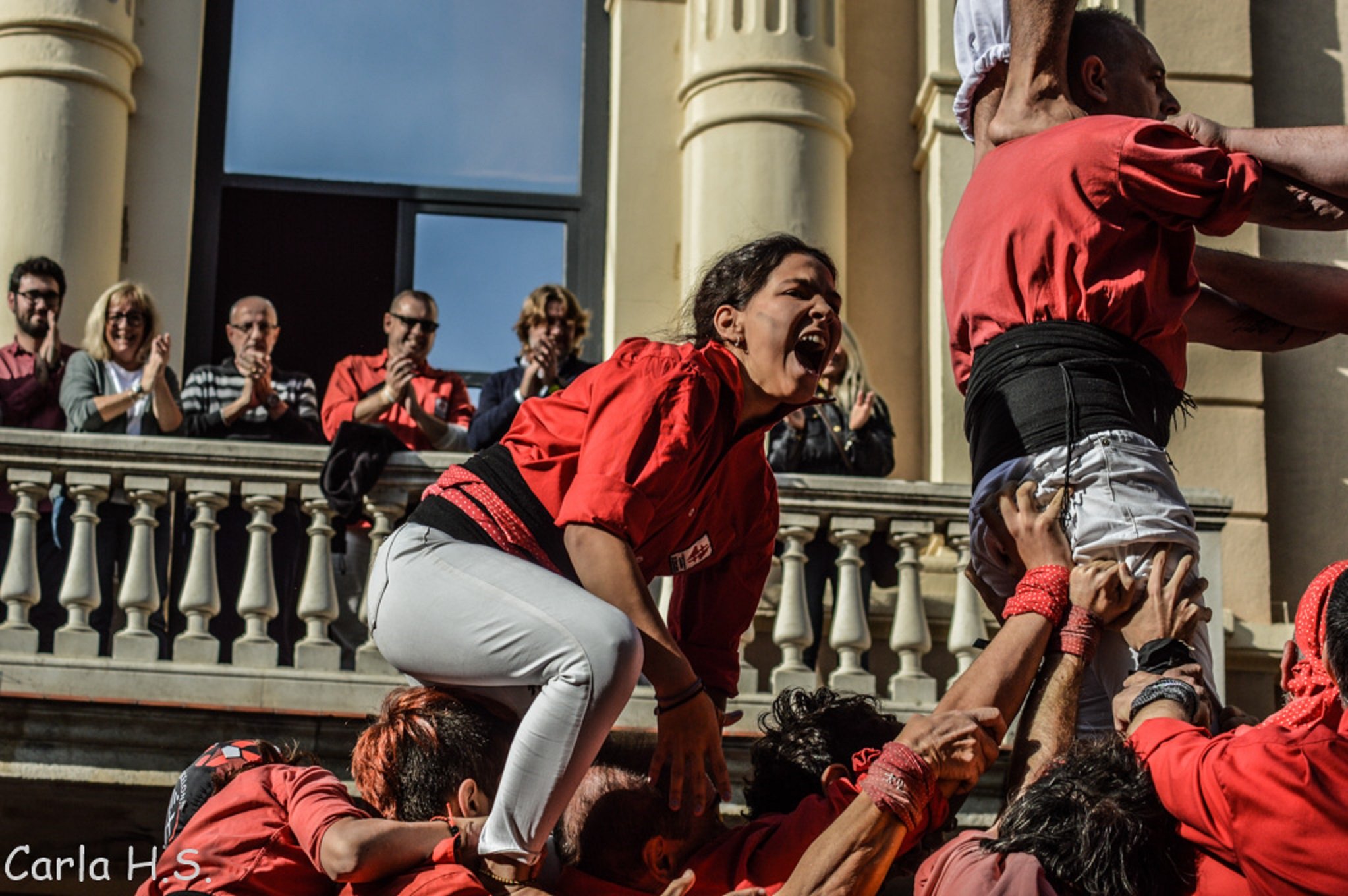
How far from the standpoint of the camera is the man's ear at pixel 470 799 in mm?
3539

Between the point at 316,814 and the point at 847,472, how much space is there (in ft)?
14.8

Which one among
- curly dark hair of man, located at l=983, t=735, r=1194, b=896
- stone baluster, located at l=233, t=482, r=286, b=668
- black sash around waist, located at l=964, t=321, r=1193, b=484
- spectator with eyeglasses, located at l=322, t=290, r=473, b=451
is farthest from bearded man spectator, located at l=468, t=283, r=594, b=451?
curly dark hair of man, located at l=983, t=735, r=1194, b=896

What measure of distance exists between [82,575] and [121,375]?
2.61 ft

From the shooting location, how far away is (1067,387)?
3248 millimetres

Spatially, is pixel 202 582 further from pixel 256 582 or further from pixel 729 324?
pixel 729 324

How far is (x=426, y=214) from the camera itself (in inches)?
385

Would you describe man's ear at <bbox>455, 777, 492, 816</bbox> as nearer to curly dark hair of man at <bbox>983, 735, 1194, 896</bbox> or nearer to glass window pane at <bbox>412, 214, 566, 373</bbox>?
curly dark hair of man at <bbox>983, 735, 1194, 896</bbox>

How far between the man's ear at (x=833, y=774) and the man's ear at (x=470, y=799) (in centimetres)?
63

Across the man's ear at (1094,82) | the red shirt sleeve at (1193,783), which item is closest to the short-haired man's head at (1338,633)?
the red shirt sleeve at (1193,783)

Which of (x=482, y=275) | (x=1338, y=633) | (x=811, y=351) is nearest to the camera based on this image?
(x=1338, y=633)

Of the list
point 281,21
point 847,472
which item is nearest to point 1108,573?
point 847,472

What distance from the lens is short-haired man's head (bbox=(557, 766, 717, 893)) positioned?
3465 mm

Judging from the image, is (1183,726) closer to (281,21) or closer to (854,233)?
(854,233)

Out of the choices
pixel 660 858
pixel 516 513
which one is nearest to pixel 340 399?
pixel 516 513
